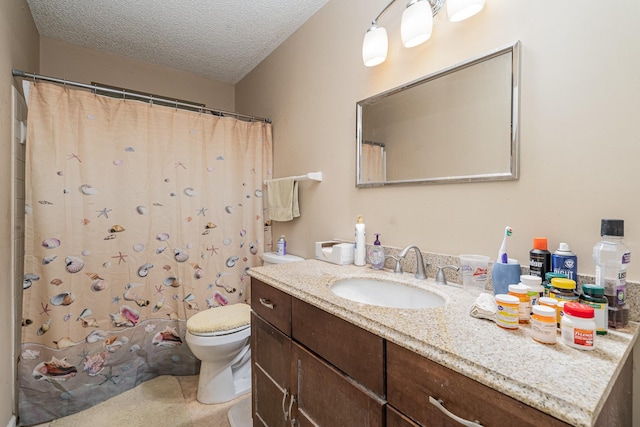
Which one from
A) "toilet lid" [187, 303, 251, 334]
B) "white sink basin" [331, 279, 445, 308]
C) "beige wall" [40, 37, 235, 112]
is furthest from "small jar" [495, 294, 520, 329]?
"beige wall" [40, 37, 235, 112]

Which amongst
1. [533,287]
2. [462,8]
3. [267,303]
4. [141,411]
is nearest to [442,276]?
[533,287]

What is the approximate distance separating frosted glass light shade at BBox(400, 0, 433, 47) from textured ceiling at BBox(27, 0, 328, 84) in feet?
2.78

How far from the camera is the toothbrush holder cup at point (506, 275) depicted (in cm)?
86

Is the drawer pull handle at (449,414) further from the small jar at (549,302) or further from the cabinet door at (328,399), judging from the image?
the small jar at (549,302)

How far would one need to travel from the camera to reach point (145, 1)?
68.1 inches

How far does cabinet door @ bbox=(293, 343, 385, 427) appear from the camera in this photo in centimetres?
74

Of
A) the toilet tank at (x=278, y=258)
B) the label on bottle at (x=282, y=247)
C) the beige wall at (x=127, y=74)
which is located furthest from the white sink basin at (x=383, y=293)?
the beige wall at (x=127, y=74)

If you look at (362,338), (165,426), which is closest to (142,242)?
(165,426)

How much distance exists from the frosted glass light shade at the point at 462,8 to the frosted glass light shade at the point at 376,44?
31cm

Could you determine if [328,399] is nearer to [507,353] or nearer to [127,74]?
[507,353]

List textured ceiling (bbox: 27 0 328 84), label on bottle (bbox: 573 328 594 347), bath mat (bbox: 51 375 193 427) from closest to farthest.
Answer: label on bottle (bbox: 573 328 594 347), bath mat (bbox: 51 375 193 427), textured ceiling (bbox: 27 0 328 84)

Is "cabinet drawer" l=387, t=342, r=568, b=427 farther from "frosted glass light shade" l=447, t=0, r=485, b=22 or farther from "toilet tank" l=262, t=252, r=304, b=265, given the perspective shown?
"toilet tank" l=262, t=252, r=304, b=265

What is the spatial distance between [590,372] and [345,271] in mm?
865

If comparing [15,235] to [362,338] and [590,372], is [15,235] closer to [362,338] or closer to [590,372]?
[362,338]
